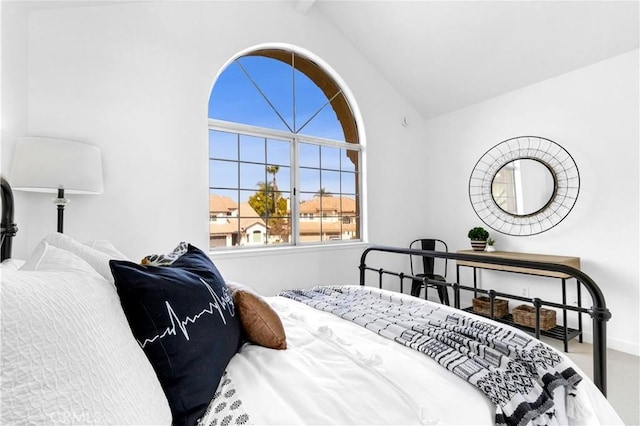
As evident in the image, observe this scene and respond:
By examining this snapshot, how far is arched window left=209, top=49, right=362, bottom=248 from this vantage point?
3084 mm

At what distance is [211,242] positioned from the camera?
9.72 feet

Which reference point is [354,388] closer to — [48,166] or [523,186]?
[48,166]

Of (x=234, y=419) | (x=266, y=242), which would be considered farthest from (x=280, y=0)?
(x=234, y=419)

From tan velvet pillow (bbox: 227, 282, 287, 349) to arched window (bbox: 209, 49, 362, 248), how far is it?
2.00 m

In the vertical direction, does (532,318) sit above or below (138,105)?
below

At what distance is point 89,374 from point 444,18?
3.66 meters

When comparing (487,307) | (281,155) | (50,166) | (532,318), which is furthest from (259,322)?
(487,307)

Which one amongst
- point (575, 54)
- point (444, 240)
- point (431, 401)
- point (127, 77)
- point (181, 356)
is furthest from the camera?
point (444, 240)

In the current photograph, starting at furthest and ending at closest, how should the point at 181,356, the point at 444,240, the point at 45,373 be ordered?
1. the point at 444,240
2. the point at 181,356
3. the point at 45,373

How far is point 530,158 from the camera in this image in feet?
11.1

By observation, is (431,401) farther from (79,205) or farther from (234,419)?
(79,205)

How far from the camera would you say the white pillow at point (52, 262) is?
0.73 m

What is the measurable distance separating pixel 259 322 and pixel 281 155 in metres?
2.54

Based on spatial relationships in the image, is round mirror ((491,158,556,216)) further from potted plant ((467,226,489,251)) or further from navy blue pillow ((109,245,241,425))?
navy blue pillow ((109,245,241,425))
